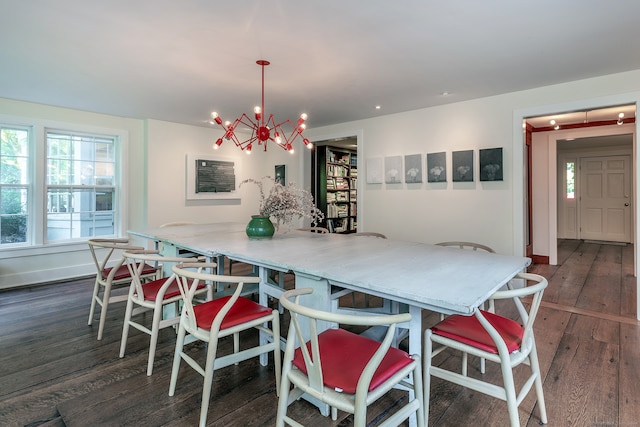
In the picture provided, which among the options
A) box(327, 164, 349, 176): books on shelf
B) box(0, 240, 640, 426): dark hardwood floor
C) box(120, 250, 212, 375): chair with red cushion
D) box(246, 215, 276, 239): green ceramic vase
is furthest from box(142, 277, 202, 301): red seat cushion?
box(327, 164, 349, 176): books on shelf

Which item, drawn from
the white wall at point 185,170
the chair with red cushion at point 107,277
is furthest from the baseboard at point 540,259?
the chair with red cushion at point 107,277

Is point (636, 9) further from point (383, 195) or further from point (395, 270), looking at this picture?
point (383, 195)

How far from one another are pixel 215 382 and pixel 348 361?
1.12 m

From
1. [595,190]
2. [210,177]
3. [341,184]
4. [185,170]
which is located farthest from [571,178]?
[185,170]

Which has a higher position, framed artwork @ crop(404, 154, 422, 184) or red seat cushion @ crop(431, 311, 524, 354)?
framed artwork @ crop(404, 154, 422, 184)

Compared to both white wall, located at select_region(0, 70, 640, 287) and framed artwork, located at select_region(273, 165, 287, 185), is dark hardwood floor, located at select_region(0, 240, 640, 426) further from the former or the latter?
framed artwork, located at select_region(273, 165, 287, 185)

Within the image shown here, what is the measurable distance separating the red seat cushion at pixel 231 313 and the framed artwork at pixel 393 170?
3284mm

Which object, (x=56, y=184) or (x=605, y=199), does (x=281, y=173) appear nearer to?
(x=56, y=184)

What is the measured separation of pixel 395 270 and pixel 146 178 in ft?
15.2

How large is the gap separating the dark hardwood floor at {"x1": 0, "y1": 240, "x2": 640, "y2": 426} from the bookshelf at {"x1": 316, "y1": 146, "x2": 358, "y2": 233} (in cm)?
406

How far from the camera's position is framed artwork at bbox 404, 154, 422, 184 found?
4.59 meters

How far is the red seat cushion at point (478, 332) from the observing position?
1543 millimetres

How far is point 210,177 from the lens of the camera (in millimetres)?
5840

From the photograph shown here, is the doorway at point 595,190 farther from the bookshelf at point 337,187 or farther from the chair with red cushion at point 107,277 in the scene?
the chair with red cushion at point 107,277
